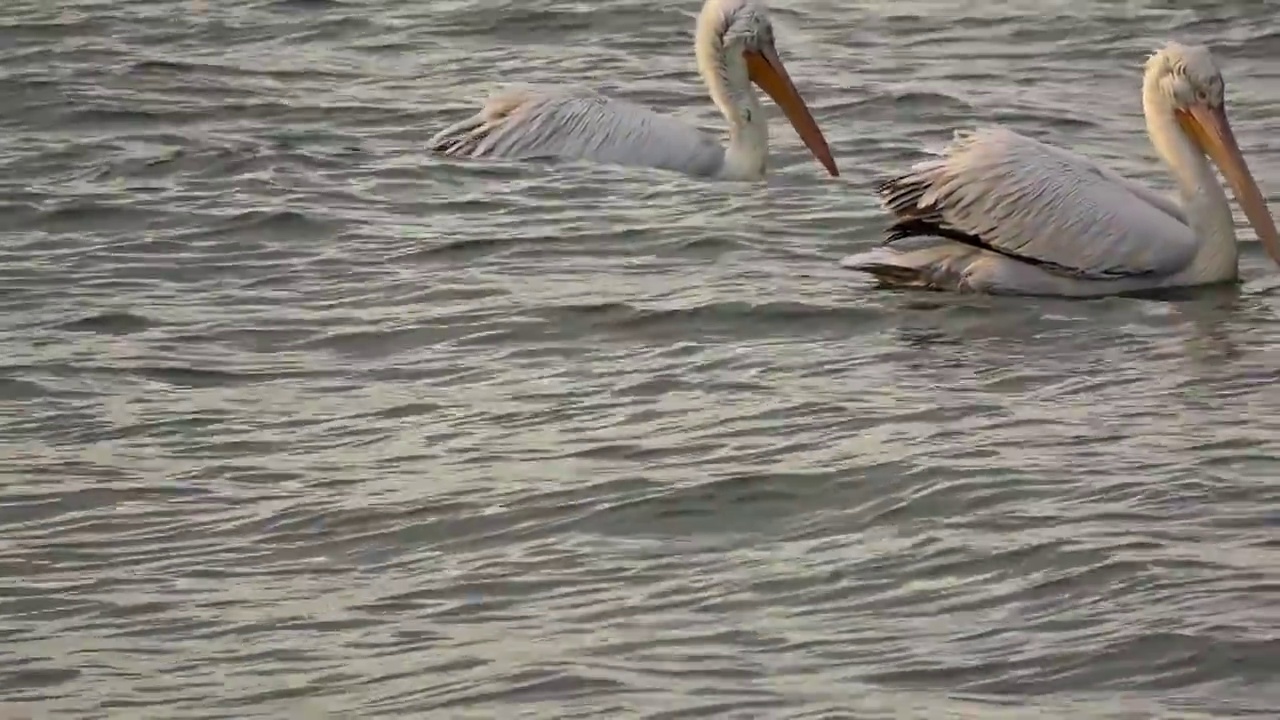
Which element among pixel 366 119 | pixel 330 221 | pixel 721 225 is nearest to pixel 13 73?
pixel 366 119

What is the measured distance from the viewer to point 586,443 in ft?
19.9

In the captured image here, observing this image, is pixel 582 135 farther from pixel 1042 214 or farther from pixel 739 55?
pixel 1042 214

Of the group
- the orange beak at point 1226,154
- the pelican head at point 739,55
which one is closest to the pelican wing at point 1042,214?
the orange beak at point 1226,154

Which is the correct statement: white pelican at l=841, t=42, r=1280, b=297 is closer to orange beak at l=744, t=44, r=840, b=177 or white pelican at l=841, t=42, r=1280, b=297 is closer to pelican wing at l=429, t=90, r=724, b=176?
orange beak at l=744, t=44, r=840, b=177

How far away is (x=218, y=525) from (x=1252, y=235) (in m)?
4.16

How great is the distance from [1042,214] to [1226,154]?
0.66 m

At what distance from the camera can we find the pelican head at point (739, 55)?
10031 millimetres

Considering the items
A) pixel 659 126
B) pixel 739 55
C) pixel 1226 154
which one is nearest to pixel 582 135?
pixel 659 126

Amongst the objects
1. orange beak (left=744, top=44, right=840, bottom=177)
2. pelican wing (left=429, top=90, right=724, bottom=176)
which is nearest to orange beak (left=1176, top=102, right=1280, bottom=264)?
orange beak (left=744, top=44, right=840, bottom=177)

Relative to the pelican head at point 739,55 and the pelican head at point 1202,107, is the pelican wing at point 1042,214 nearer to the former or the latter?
the pelican head at point 1202,107

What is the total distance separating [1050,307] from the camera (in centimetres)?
764

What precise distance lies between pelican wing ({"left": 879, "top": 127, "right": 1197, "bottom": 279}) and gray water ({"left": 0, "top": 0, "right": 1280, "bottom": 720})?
0.15 metres

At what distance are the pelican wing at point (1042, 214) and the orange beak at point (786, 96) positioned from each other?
1.70m

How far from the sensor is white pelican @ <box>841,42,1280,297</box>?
25.5 feet
